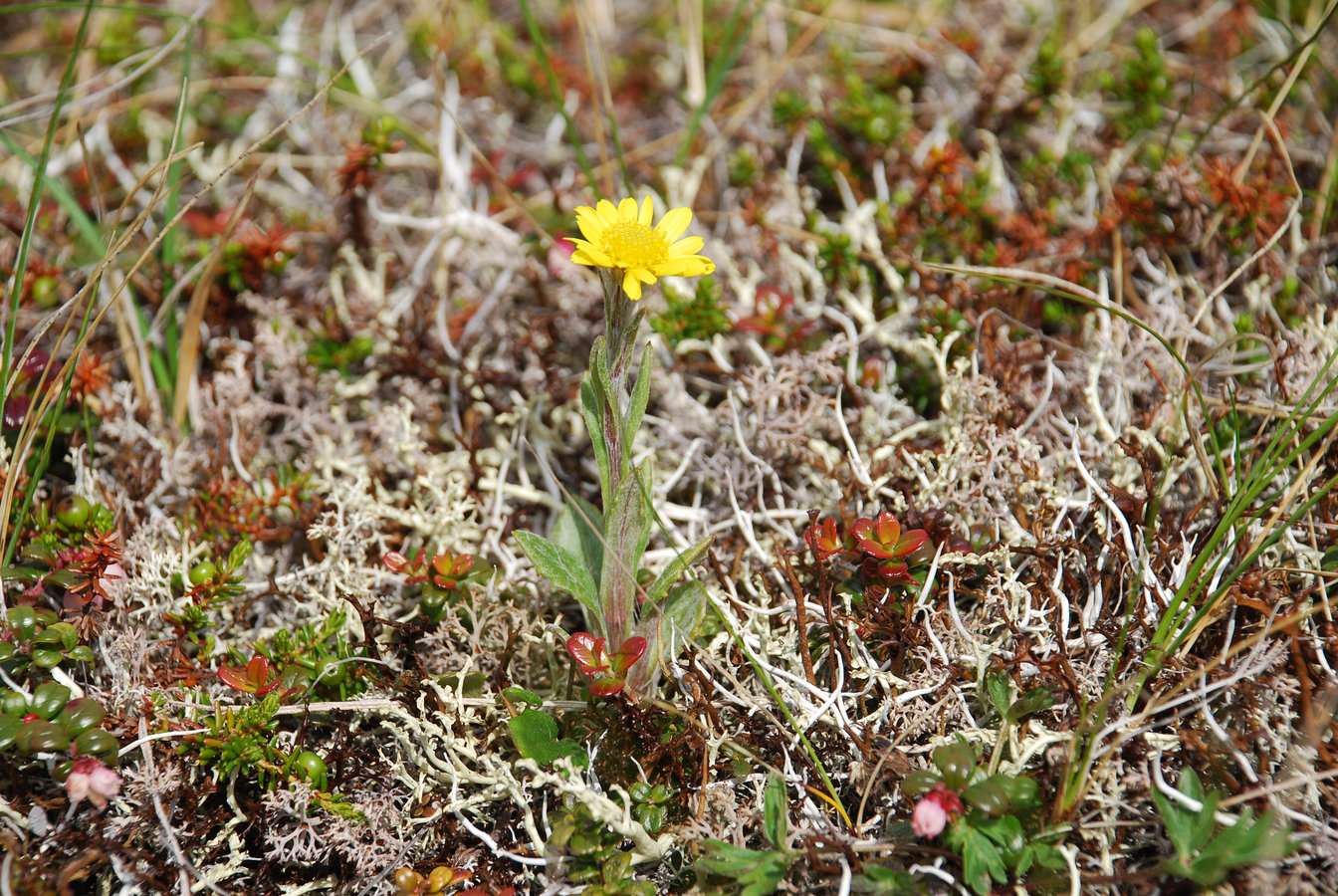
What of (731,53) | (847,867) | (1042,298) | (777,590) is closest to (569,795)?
(847,867)

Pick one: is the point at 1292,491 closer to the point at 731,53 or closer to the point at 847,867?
the point at 847,867

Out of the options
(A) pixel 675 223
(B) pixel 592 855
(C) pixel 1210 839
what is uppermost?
(A) pixel 675 223

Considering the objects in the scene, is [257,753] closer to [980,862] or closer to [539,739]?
[539,739]

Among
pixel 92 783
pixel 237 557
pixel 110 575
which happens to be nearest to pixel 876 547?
pixel 237 557

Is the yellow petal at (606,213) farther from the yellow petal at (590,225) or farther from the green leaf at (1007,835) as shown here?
the green leaf at (1007,835)

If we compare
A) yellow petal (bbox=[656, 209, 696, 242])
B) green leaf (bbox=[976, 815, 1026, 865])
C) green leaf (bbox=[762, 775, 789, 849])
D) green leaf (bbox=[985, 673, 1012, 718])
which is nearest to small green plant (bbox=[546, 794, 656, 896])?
green leaf (bbox=[762, 775, 789, 849])

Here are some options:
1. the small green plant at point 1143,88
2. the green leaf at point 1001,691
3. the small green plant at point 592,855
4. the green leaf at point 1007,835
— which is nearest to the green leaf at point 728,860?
the small green plant at point 592,855
